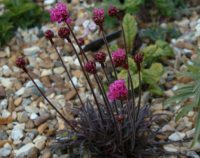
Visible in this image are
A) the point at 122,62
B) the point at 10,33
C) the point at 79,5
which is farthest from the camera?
the point at 79,5

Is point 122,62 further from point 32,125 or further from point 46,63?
point 46,63

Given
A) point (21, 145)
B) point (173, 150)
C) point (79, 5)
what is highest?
point (79, 5)

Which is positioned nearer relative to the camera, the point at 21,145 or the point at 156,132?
the point at 156,132

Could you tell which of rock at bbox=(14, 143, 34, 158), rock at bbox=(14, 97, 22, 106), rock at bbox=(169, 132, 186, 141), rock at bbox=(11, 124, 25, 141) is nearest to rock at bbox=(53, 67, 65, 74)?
rock at bbox=(14, 97, 22, 106)

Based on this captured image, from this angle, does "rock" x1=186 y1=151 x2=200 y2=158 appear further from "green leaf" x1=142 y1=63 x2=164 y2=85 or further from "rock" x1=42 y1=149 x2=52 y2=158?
"rock" x1=42 y1=149 x2=52 y2=158

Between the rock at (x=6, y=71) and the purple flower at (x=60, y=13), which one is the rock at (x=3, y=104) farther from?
the purple flower at (x=60, y=13)

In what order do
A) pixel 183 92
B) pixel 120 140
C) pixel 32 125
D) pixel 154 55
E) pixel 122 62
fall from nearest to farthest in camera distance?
pixel 122 62 → pixel 120 140 → pixel 183 92 → pixel 32 125 → pixel 154 55

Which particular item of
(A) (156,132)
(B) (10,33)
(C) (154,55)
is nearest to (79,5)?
(B) (10,33)
